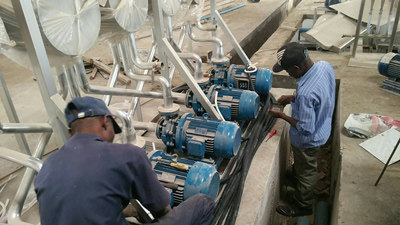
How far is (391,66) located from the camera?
304 centimetres

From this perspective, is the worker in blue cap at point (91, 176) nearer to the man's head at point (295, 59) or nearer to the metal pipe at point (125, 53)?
the metal pipe at point (125, 53)

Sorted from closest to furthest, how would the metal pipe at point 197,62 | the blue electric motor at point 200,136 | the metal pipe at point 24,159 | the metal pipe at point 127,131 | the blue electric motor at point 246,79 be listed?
1. the metal pipe at point 24,159
2. the metal pipe at point 127,131
3. the blue electric motor at point 200,136
4. the metal pipe at point 197,62
5. the blue electric motor at point 246,79

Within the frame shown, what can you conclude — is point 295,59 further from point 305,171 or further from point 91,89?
point 91,89

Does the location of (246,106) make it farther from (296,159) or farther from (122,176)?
(122,176)

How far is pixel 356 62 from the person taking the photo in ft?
12.8

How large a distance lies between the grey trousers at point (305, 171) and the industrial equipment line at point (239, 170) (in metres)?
0.34

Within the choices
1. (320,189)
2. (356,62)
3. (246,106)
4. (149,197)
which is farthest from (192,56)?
(356,62)

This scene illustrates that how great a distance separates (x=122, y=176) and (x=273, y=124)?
1.98m

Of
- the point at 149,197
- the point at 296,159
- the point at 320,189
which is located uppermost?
the point at 149,197

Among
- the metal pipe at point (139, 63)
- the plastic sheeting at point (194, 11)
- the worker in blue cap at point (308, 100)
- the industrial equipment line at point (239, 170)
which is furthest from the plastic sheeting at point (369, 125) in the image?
the plastic sheeting at point (194, 11)

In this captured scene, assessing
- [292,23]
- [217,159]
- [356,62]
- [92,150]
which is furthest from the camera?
[292,23]

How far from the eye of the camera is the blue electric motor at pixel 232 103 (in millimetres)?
2428

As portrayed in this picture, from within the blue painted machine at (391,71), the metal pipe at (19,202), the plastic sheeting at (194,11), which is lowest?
the blue painted machine at (391,71)

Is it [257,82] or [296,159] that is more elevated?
[257,82]
